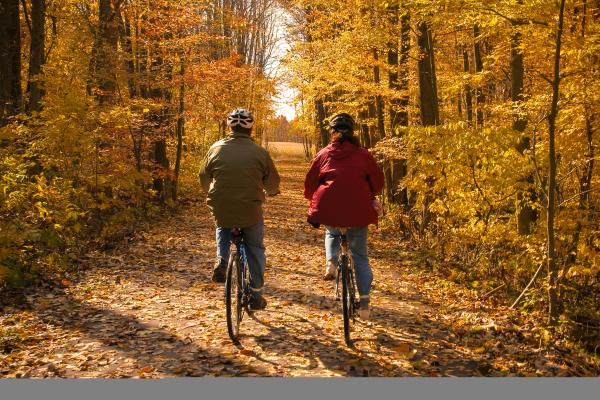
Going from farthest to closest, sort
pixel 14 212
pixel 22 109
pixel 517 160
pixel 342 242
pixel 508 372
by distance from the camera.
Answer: pixel 22 109, pixel 14 212, pixel 517 160, pixel 342 242, pixel 508 372

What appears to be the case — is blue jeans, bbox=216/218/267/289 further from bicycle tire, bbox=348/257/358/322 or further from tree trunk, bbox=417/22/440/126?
tree trunk, bbox=417/22/440/126

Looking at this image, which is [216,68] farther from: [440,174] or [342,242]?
[342,242]

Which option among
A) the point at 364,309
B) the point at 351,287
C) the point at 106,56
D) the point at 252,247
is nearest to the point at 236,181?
the point at 252,247

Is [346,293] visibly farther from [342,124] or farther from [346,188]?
[342,124]

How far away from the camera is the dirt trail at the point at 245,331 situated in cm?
528

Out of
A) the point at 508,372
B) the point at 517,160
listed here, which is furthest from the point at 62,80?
the point at 508,372

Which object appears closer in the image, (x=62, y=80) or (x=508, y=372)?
(x=508, y=372)

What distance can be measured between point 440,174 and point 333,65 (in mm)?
8199

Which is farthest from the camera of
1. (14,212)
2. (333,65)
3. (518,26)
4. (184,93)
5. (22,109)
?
(184,93)

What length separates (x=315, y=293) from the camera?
27.4 feet

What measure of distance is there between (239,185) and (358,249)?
1.52 m

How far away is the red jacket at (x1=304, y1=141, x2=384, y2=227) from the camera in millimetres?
5602

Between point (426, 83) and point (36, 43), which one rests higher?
point (36, 43)

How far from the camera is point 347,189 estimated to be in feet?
18.5
